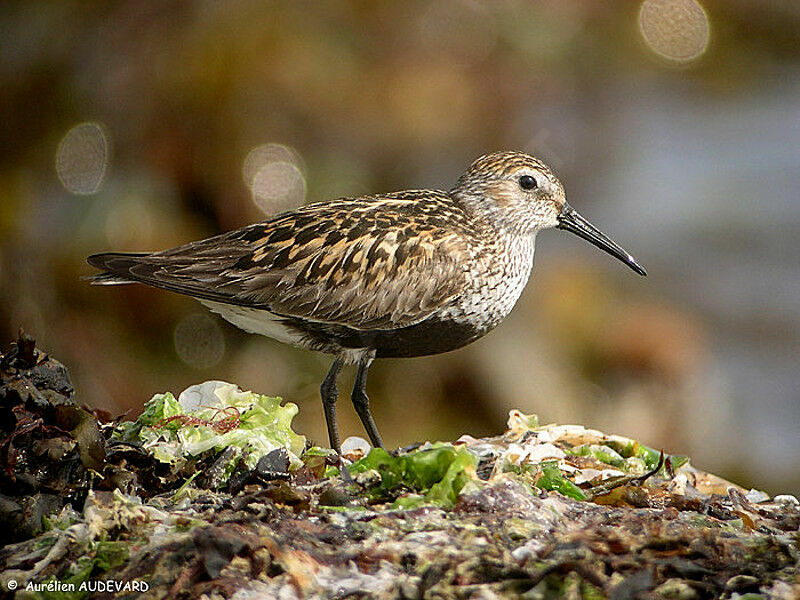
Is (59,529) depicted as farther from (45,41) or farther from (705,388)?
(705,388)

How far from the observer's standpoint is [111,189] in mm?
7484

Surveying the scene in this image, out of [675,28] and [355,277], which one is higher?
[675,28]

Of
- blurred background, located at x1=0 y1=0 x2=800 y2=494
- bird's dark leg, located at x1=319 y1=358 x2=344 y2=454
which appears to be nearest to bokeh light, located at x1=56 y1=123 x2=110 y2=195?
blurred background, located at x1=0 y1=0 x2=800 y2=494

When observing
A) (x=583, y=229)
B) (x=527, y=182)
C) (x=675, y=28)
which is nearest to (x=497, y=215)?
(x=527, y=182)

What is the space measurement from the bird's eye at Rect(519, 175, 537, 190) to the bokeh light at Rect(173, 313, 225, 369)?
2.81m

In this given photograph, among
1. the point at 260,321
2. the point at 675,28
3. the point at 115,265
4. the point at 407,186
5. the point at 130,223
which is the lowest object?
the point at 260,321

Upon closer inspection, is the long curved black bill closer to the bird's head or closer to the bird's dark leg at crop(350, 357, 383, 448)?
the bird's head

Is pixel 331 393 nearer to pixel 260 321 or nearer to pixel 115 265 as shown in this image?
pixel 260 321

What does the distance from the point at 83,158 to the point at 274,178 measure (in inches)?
54.6

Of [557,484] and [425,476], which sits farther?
[557,484]

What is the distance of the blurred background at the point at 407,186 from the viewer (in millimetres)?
7309

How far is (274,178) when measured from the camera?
25.5 feet

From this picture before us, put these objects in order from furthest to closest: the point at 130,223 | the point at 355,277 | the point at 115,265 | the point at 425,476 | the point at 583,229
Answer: the point at 130,223
the point at 583,229
the point at 115,265
the point at 355,277
the point at 425,476

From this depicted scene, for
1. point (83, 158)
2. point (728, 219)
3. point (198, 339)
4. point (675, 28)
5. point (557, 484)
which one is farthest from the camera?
point (675, 28)
